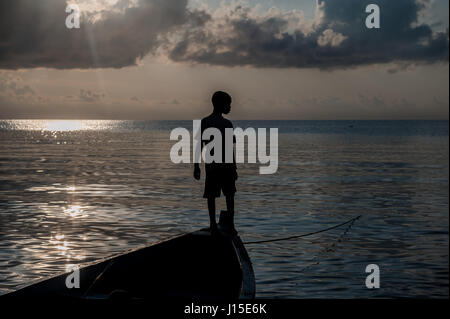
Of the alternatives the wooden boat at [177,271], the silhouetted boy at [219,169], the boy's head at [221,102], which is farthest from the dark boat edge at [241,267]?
the boy's head at [221,102]

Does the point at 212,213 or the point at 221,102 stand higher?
the point at 221,102

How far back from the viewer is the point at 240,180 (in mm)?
29234

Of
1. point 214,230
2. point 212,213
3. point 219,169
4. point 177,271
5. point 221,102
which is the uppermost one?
point 221,102

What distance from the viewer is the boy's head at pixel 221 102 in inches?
365

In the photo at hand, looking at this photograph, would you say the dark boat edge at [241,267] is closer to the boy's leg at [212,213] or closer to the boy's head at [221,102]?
the boy's leg at [212,213]

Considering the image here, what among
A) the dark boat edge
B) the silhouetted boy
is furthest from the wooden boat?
the silhouetted boy

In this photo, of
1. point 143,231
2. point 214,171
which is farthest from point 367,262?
point 143,231

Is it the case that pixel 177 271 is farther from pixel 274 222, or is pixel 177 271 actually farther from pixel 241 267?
pixel 274 222

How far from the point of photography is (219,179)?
31.3ft

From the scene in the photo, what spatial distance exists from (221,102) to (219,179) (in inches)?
51.8

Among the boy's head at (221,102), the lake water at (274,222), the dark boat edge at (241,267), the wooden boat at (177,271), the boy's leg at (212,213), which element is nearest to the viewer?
the dark boat edge at (241,267)

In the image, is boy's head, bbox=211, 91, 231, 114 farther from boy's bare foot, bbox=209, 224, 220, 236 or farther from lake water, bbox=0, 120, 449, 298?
lake water, bbox=0, 120, 449, 298

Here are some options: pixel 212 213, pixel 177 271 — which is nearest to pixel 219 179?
pixel 212 213

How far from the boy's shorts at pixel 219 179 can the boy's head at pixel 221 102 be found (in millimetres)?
966
